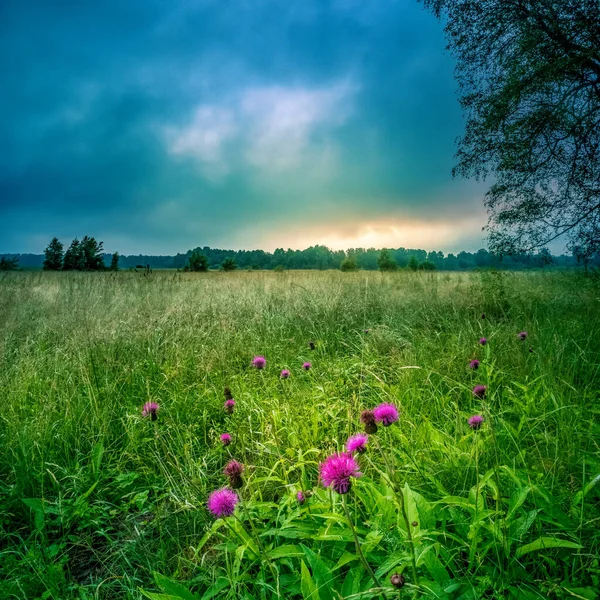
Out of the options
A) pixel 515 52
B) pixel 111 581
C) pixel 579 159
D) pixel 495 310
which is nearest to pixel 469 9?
pixel 515 52

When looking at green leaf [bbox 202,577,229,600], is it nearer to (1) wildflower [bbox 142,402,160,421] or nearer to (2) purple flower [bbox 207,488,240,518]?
(2) purple flower [bbox 207,488,240,518]

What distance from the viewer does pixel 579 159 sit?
7.11 meters

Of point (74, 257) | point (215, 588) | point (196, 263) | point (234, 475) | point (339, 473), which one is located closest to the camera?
point (339, 473)

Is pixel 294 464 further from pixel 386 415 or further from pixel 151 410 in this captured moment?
pixel 386 415

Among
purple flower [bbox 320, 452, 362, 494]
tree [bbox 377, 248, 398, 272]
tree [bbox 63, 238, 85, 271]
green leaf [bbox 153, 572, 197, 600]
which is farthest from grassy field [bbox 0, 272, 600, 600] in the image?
tree [bbox 377, 248, 398, 272]

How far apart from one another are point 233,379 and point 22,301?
6225 millimetres

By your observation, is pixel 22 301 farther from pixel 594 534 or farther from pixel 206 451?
pixel 594 534

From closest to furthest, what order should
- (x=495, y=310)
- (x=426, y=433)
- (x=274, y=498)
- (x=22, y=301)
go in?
(x=274, y=498) → (x=426, y=433) → (x=495, y=310) → (x=22, y=301)

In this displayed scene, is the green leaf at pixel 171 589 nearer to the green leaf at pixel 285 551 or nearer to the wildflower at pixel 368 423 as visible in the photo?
the green leaf at pixel 285 551

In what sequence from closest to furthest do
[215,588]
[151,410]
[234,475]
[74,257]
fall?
1. [234,475]
2. [215,588]
3. [151,410]
4. [74,257]

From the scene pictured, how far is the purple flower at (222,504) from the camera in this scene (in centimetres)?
107

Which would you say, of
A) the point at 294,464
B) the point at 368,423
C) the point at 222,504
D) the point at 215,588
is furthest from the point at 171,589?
the point at 294,464

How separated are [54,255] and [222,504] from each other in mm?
38179

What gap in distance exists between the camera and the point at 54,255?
3216 cm
